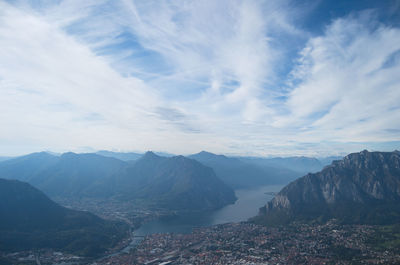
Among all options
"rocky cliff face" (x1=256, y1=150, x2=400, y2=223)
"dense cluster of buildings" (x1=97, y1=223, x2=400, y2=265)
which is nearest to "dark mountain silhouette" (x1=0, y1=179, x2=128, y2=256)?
"dense cluster of buildings" (x1=97, y1=223, x2=400, y2=265)

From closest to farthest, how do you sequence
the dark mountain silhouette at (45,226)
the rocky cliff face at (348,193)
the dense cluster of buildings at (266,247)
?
the dense cluster of buildings at (266,247) < the dark mountain silhouette at (45,226) < the rocky cliff face at (348,193)

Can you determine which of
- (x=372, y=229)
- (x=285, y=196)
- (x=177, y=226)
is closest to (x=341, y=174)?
(x=285, y=196)

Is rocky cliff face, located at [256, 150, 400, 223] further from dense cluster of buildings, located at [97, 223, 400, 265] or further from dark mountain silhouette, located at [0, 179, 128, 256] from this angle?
dark mountain silhouette, located at [0, 179, 128, 256]

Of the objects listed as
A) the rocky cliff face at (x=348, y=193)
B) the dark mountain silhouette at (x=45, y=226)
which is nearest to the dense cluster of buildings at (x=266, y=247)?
the dark mountain silhouette at (x=45, y=226)

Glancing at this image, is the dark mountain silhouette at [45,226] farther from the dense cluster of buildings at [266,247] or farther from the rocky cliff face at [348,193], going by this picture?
the rocky cliff face at [348,193]

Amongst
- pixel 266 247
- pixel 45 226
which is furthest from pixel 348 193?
pixel 45 226
